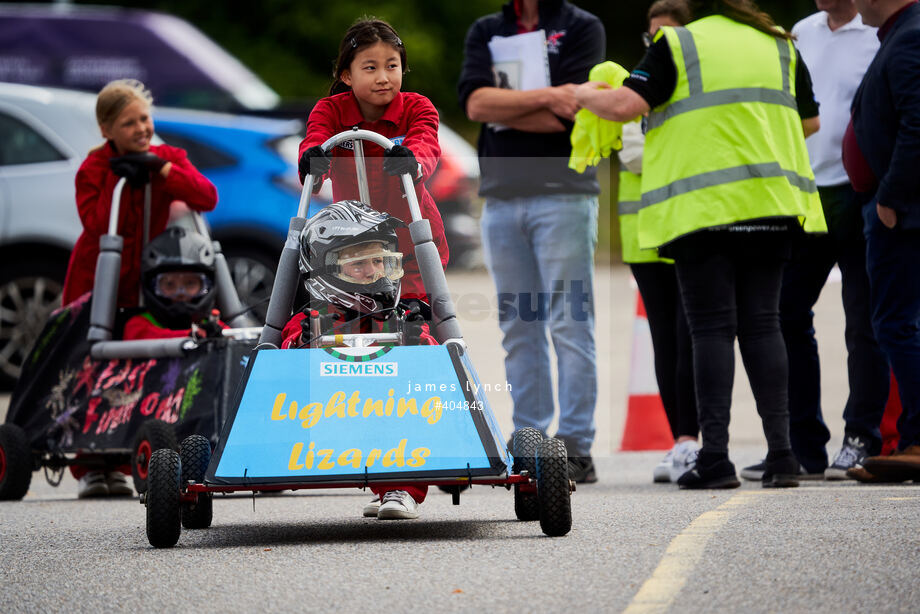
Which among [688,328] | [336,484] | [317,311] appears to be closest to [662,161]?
[688,328]

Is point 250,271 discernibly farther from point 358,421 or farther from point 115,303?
point 358,421

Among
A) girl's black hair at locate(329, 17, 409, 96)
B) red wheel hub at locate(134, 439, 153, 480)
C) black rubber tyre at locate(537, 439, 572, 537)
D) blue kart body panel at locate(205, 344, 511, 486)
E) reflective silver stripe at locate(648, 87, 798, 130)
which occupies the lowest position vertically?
red wheel hub at locate(134, 439, 153, 480)


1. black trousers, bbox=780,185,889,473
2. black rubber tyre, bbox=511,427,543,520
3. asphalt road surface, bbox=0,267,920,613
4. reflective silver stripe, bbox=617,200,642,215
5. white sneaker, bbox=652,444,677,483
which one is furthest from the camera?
reflective silver stripe, bbox=617,200,642,215

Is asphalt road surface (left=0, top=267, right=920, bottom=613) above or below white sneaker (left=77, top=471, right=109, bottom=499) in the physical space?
above

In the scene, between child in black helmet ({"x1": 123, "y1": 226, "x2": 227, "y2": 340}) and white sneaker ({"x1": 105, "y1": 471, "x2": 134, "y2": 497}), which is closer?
child in black helmet ({"x1": 123, "y1": 226, "x2": 227, "y2": 340})

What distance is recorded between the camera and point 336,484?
16.4 feet

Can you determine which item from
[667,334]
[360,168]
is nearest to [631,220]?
[667,334]

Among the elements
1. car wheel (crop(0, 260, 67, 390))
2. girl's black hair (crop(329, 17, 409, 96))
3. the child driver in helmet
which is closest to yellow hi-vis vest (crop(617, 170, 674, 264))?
girl's black hair (crop(329, 17, 409, 96))

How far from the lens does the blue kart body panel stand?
5.04m

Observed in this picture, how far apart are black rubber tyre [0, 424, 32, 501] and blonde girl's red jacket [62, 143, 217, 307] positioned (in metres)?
0.90

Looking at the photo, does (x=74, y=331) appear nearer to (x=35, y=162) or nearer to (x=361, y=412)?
(x=361, y=412)

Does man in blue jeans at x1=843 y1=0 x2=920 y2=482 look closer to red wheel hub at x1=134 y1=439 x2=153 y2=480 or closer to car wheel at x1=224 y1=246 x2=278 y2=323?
red wheel hub at x1=134 y1=439 x2=153 y2=480

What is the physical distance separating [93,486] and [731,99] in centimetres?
358

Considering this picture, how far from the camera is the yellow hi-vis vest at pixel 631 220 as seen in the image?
746 cm
